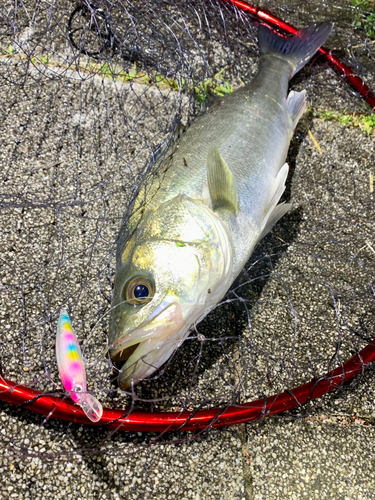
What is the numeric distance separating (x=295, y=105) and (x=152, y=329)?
2160 mm

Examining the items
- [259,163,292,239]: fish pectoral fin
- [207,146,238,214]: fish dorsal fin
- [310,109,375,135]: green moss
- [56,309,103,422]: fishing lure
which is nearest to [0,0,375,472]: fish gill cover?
[310,109,375,135]: green moss

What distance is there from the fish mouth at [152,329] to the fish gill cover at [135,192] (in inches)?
4.0

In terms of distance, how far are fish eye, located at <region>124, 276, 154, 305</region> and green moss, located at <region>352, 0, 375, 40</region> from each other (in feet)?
11.6

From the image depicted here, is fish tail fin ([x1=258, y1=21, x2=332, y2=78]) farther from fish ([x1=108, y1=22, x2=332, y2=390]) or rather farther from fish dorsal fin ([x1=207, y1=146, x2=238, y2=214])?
fish dorsal fin ([x1=207, y1=146, x2=238, y2=214])

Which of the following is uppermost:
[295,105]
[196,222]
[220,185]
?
[295,105]

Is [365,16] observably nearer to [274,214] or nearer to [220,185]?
[274,214]

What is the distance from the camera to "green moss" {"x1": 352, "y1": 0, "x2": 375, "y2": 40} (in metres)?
4.01

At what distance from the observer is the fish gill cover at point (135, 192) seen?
2273 mm

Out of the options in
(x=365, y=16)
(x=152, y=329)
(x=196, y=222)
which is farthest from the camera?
(x=365, y=16)

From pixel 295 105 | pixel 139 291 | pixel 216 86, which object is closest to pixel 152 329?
pixel 139 291

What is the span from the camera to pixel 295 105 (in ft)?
10.3

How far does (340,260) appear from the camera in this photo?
2.88 m

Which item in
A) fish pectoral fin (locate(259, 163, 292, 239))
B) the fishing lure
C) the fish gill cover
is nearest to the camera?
the fishing lure

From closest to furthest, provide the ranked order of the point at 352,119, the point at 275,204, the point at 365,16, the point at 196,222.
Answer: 1. the point at 196,222
2. the point at 275,204
3. the point at 352,119
4. the point at 365,16
